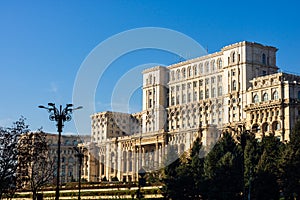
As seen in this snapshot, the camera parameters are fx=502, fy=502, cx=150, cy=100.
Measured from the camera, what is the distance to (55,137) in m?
140

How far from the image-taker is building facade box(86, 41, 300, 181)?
80.7m

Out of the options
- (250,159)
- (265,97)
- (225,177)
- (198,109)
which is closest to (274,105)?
(265,97)

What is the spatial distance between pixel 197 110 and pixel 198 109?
1.21 feet

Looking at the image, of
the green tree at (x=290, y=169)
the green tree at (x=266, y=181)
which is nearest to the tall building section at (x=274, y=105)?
the green tree at (x=266, y=181)

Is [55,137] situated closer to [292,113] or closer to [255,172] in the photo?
[292,113]

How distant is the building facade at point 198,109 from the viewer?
80713mm

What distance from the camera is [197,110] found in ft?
330

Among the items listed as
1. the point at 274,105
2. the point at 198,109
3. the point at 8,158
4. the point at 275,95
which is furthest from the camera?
the point at 198,109

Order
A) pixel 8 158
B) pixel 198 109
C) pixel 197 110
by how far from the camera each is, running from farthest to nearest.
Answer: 1. pixel 197 110
2. pixel 198 109
3. pixel 8 158

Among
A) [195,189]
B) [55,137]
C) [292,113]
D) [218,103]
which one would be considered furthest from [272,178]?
[55,137]

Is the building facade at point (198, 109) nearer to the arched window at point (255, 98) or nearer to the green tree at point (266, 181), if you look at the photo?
the arched window at point (255, 98)

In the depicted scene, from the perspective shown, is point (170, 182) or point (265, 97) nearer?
point (170, 182)

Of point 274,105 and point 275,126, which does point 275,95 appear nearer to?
point 274,105

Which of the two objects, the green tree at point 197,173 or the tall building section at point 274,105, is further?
the tall building section at point 274,105
